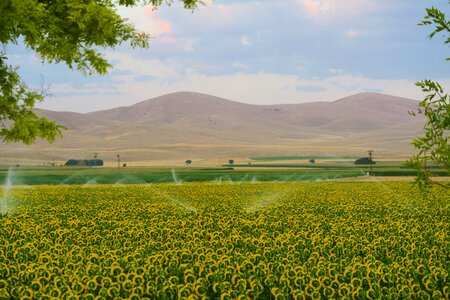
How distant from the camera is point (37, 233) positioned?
17953 millimetres

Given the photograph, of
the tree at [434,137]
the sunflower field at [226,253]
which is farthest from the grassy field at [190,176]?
the tree at [434,137]

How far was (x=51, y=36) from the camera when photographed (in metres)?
23.7

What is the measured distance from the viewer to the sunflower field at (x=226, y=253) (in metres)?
11.4

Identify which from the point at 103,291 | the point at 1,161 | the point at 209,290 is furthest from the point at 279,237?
the point at 1,161

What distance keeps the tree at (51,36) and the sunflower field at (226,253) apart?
3.23 meters

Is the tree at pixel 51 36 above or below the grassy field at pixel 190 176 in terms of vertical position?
above

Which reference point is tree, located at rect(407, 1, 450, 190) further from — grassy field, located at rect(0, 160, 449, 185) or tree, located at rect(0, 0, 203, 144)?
grassy field, located at rect(0, 160, 449, 185)

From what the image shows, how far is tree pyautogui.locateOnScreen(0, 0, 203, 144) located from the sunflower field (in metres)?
3.23

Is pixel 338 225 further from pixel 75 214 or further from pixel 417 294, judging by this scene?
pixel 75 214

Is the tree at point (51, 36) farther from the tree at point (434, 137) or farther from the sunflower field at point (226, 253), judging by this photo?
the tree at point (434, 137)

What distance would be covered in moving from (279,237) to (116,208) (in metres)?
10.5

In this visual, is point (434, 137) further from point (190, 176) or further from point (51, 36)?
point (190, 176)

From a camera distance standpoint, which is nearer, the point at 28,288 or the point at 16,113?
the point at 28,288

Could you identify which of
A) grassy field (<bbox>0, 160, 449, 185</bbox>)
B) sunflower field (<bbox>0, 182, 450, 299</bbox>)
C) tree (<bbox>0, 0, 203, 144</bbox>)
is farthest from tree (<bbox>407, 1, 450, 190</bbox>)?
grassy field (<bbox>0, 160, 449, 185</bbox>)
